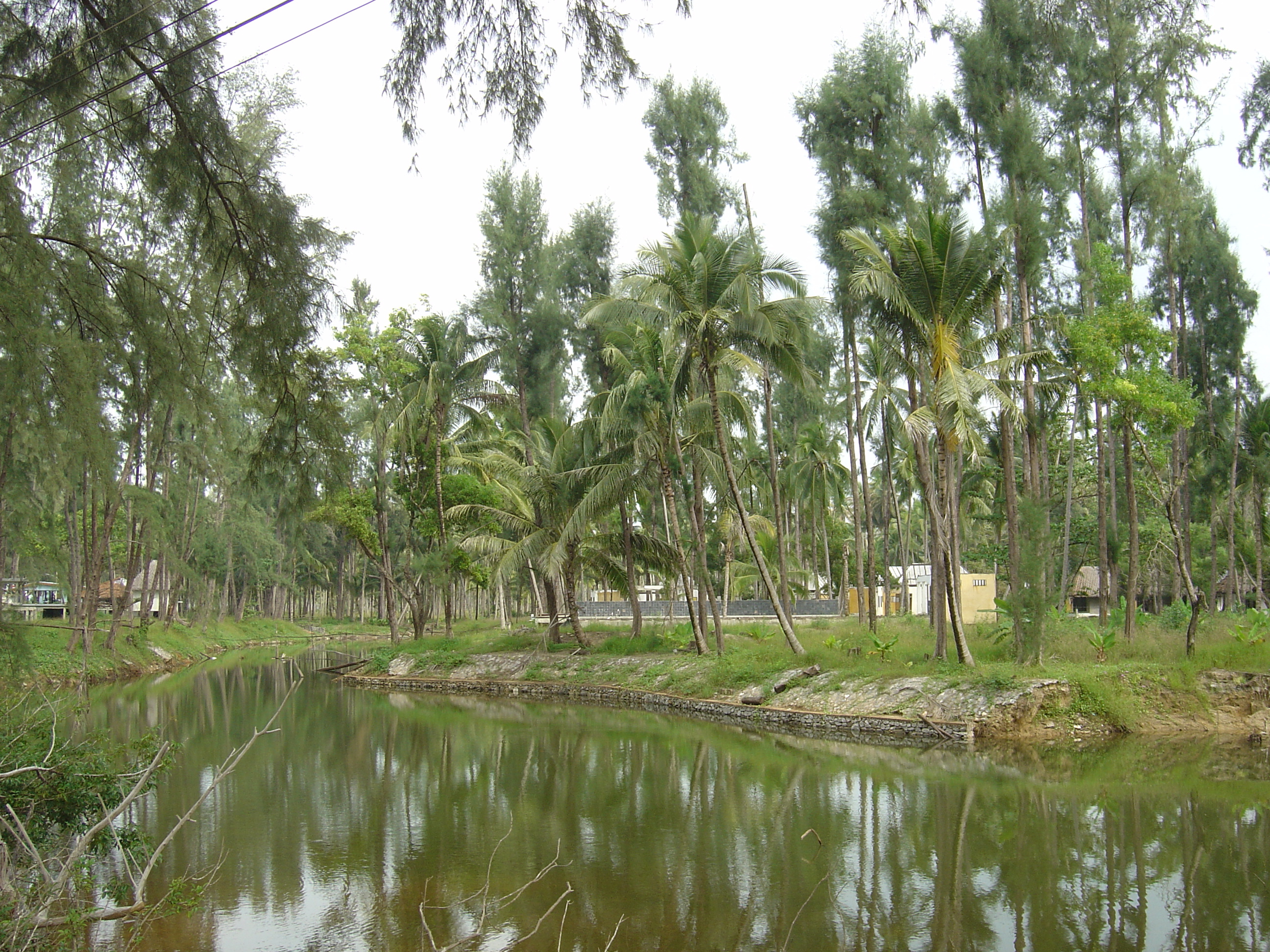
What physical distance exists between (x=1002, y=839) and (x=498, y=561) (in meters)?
19.9

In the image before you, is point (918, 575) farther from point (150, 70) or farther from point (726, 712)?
point (150, 70)

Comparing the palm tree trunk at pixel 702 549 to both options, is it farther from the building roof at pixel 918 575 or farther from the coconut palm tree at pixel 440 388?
the building roof at pixel 918 575

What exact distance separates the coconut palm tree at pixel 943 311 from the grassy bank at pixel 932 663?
1.23 m

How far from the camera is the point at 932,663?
57.3 ft

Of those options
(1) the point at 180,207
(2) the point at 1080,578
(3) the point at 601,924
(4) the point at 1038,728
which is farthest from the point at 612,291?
(2) the point at 1080,578

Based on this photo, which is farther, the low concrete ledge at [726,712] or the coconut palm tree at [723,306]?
the coconut palm tree at [723,306]

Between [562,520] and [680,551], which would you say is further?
[562,520]

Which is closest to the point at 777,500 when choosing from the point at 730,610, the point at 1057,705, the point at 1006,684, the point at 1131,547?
the point at 730,610

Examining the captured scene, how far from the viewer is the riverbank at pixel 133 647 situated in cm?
781

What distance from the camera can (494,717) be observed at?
2066cm

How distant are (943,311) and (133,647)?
29.5m

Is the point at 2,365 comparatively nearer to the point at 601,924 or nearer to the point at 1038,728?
the point at 601,924

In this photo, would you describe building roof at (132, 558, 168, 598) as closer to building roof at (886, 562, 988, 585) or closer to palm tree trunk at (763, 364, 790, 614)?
palm tree trunk at (763, 364, 790, 614)

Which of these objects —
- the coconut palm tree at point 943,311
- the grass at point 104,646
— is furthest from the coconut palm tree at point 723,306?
the grass at point 104,646
